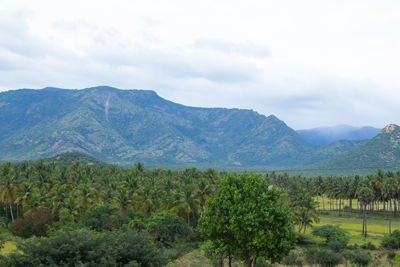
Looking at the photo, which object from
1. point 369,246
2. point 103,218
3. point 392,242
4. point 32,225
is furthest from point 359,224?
point 32,225

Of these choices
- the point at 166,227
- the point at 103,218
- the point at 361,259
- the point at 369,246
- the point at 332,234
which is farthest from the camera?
the point at 332,234

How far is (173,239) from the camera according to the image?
6156 cm

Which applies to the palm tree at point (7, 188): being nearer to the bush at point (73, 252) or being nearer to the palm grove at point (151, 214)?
the palm grove at point (151, 214)

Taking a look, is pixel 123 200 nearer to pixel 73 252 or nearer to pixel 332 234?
pixel 332 234

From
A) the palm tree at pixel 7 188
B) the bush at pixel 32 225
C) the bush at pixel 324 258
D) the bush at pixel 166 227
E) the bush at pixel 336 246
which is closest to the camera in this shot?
the bush at pixel 324 258

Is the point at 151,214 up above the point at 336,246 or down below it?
above

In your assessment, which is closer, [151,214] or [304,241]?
[304,241]

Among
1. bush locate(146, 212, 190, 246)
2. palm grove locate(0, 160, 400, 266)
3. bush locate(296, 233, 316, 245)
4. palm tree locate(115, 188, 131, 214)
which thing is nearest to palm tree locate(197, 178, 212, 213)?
palm grove locate(0, 160, 400, 266)

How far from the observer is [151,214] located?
6538cm

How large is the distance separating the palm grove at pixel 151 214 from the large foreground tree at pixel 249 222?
0.31 ft

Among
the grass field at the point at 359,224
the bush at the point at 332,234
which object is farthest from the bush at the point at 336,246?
the grass field at the point at 359,224

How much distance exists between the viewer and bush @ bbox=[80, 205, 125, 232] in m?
54.0

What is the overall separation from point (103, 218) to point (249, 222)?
35330 millimetres

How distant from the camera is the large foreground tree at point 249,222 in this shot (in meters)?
29.0
